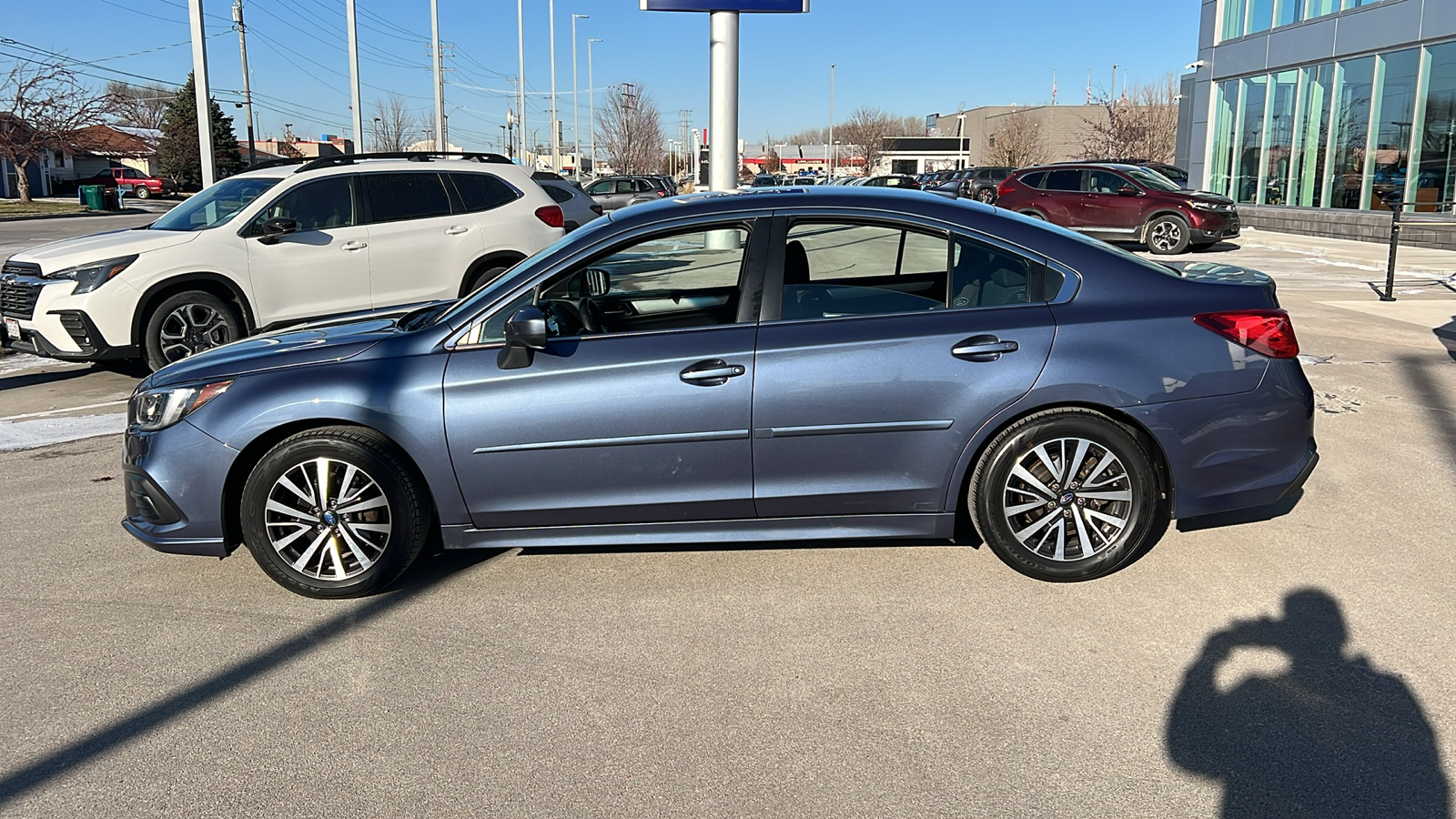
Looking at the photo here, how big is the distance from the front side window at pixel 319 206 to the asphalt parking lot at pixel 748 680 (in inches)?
182

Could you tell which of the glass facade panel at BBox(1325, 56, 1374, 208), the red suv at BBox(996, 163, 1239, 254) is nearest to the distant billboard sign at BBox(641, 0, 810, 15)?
the red suv at BBox(996, 163, 1239, 254)

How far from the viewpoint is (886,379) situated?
427 cm

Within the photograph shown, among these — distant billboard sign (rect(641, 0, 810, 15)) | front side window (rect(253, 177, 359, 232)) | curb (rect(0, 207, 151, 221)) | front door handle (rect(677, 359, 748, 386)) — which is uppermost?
distant billboard sign (rect(641, 0, 810, 15))

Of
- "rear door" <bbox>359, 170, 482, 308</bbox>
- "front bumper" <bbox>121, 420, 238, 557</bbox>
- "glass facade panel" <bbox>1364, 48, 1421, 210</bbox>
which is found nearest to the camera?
"front bumper" <bbox>121, 420, 238, 557</bbox>

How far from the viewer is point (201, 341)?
911 cm

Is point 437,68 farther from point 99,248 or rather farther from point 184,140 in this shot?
point 184,140

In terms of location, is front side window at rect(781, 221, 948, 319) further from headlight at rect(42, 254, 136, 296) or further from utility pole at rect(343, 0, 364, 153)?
utility pole at rect(343, 0, 364, 153)

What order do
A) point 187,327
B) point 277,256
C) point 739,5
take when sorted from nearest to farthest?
point 187,327 < point 277,256 < point 739,5

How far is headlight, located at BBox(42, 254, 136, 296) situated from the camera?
8.63 metres

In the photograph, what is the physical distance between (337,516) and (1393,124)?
2745 centimetres

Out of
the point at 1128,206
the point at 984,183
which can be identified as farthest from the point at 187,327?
the point at 984,183

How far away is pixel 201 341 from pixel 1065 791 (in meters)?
8.33

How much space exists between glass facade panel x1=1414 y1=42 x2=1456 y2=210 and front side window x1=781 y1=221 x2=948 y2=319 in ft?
77.2

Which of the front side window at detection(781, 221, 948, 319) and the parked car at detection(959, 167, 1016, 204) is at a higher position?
the parked car at detection(959, 167, 1016, 204)
